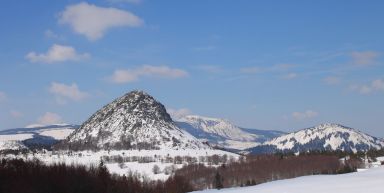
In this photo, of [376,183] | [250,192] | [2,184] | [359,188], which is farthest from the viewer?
[2,184]

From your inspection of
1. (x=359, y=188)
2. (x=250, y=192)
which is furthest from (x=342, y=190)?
(x=250, y=192)

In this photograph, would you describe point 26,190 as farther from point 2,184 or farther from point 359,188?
point 359,188

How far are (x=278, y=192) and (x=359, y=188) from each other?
24267 mm

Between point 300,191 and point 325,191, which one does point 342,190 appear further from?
point 300,191

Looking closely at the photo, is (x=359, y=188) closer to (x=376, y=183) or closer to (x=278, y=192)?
(x=376, y=183)

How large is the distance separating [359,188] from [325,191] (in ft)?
27.2

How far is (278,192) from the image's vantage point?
150 meters

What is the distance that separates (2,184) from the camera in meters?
196

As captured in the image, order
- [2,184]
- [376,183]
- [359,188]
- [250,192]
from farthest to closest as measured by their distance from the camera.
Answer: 1. [2,184]
2. [250,192]
3. [376,183]
4. [359,188]

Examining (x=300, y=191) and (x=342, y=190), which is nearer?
(x=342, y=190)

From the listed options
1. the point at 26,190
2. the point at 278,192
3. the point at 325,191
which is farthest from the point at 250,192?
the point at 26,190

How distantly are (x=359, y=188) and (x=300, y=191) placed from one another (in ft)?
56.3

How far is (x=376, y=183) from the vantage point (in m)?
142

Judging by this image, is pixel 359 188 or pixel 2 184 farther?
pixel 2 184
